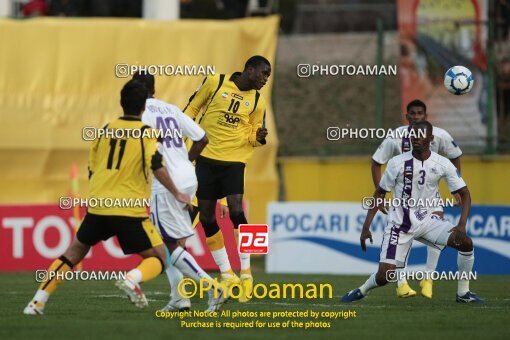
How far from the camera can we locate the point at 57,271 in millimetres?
11148

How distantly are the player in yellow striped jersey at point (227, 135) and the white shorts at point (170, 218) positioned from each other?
1.94 meters

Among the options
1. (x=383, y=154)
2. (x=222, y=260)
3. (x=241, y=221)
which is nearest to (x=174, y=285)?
(x=222, y=260)

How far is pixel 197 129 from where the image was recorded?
1218 cm

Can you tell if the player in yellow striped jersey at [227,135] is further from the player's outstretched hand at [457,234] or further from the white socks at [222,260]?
the player's outstretched hand at [457,234]

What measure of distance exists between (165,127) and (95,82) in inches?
456

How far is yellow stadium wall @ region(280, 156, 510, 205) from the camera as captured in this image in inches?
875

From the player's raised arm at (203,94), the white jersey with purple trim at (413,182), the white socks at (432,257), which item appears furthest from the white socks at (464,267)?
the player's raised arm at (203,94)

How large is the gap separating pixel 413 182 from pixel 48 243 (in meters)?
8.61

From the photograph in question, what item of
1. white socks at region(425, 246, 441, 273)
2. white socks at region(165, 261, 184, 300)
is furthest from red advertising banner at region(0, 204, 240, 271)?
white socks at region(165, 261, 184, 300)

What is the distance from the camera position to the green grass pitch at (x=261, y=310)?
10.2 m

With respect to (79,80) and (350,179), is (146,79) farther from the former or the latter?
(79,80)

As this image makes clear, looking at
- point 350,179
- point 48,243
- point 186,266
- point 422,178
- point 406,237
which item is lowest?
point 48,243

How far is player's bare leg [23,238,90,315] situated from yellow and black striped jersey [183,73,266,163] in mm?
3452

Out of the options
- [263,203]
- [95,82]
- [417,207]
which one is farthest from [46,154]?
[417,207]
